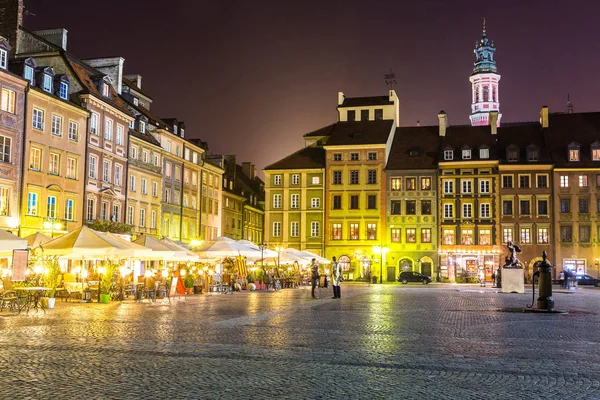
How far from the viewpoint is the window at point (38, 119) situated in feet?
128

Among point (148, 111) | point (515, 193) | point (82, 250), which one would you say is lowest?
point (82, 250)

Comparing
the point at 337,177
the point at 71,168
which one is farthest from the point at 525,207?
the point at 71,168

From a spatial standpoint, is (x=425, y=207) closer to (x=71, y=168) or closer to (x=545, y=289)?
(x=71, y=168)

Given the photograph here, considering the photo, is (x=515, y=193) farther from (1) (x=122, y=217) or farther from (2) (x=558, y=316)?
(2) (x=558, y=316)

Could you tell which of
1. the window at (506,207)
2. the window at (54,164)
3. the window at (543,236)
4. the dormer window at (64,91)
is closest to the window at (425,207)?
the window at (506,207)

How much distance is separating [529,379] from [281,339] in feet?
18.8

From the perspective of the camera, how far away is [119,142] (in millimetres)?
48938

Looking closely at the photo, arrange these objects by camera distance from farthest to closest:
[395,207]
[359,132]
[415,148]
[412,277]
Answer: [359,132], [415,148], [395,207], [412,277]

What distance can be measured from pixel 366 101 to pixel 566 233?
83.5 ft

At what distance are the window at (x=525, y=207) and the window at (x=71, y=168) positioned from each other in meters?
41.4

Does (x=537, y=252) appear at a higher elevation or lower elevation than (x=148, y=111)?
lower

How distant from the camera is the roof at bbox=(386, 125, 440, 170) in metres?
69.5

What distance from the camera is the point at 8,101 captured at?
37.0 m

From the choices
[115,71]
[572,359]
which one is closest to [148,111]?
[115,71]
